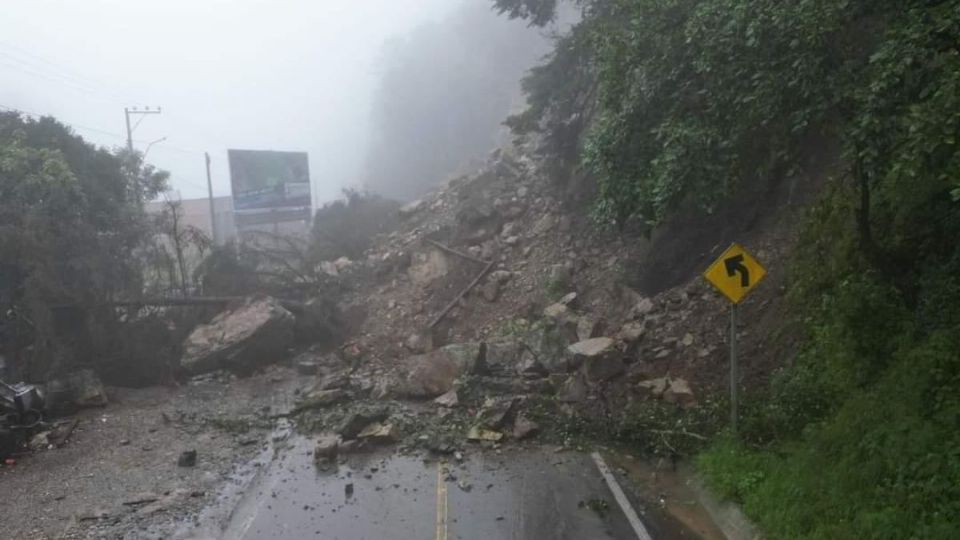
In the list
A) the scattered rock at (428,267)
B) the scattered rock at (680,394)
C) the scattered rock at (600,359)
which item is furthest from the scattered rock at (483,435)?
the scattered rock at (428,267)

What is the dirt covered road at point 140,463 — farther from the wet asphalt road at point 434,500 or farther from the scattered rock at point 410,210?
the scattered rock at point 410,210

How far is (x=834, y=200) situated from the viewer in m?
11.6

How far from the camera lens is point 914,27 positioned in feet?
22.9

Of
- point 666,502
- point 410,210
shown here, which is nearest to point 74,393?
point 666,502

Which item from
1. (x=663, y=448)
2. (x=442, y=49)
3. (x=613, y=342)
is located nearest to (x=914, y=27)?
(x=663, y=448)

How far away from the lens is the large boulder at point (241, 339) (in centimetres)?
1856

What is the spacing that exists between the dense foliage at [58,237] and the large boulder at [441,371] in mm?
7372

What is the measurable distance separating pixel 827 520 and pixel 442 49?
61.4 metres

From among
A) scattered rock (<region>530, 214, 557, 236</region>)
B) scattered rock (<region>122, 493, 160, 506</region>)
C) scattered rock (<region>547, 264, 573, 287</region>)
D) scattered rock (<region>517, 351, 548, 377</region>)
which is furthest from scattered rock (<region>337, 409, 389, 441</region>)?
scattered rock (<region>530, 214, 557, 236</region>)

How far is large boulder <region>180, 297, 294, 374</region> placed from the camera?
18562 mm

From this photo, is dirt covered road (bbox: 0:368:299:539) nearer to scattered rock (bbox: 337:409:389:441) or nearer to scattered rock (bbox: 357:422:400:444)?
scattered rock (bbox: 337:409:389:441)

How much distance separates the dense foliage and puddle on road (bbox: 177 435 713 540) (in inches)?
321

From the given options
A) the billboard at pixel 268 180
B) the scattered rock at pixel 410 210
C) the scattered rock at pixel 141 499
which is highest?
the billboard at pixel 268 180

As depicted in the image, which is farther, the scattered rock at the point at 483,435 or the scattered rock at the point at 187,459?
the scattered rock at the point at 483,435
